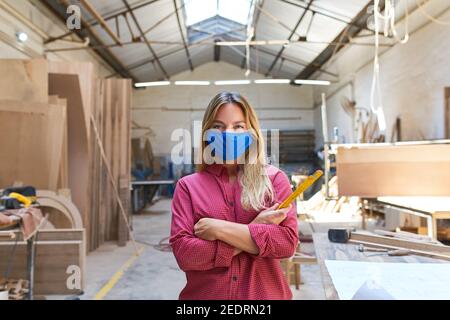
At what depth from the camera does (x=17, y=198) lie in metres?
1.56

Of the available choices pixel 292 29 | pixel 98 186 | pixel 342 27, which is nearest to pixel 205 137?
pixel 98 186

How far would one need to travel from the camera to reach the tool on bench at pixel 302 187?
0.46m

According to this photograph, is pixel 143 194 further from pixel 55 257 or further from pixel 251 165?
pixel 251 165

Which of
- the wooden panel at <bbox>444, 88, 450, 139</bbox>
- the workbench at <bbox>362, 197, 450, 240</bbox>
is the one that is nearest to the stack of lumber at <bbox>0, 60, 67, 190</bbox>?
the workbench at <bbox>362, 197, 450, 240</bbox>

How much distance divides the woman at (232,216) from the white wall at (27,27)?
2.69 m

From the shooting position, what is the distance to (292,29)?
3773mm

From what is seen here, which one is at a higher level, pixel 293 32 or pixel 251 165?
pixel 293 32

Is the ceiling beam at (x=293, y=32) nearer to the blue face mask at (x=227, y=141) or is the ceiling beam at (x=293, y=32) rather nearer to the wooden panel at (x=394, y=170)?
the wooden panel at (x=394, y=170)

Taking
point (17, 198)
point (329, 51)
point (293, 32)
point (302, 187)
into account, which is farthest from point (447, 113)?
point (302, 187)

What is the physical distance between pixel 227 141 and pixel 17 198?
4.42 ft

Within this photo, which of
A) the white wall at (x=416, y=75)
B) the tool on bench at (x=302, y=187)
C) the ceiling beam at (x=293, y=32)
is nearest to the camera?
the tool on bench at (x=302, y=187)

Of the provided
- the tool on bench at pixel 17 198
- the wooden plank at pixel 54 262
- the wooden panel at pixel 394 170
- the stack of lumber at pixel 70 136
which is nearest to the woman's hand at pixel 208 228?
the tool on bench at pixel 17 198

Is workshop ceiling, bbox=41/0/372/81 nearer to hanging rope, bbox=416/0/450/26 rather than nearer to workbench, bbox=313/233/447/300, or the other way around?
hanging rope, bbox=416/0/450/26
